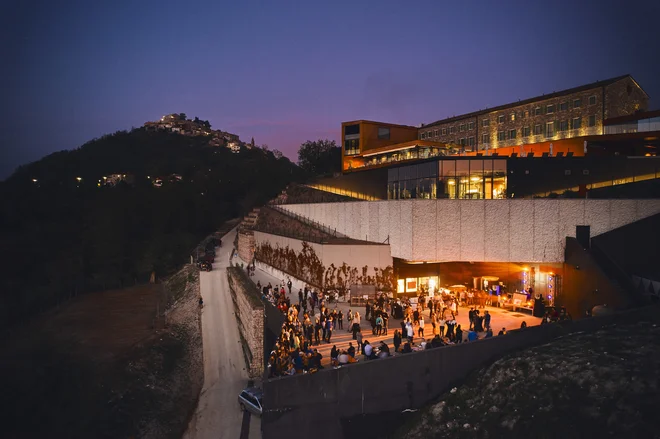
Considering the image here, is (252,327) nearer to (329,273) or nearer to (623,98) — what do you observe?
(329,273)

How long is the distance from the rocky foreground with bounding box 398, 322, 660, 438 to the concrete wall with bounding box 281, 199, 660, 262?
8664 millimetres

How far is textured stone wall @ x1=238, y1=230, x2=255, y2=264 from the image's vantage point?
44.0 m

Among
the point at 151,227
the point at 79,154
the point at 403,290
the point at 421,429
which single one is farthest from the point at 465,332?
the point at 79,154

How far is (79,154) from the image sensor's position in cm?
12862

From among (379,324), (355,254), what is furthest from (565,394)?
(355,254)

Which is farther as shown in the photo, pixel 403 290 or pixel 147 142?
pixel 147 142

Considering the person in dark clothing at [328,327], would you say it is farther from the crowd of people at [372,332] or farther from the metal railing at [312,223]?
the metal railing at [312,223]

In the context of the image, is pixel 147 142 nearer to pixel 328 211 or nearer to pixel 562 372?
pixel 328 211

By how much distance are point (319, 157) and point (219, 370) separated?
202 feet

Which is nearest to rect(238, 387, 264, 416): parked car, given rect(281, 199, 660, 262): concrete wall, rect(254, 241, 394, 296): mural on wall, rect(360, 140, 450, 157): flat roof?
rect(254, 241, 394, 296): mural on wall

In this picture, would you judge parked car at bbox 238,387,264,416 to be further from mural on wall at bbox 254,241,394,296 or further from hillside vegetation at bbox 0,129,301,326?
hillside vegetation at bbox 0,129,301,326

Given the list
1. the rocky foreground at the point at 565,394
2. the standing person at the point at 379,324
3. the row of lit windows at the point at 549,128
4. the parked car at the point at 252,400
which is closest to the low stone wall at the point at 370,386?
the rocky foreground at the point at 565,394

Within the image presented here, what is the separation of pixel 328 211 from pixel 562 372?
23.7 meters

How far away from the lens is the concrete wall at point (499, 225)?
2236 centimetres
